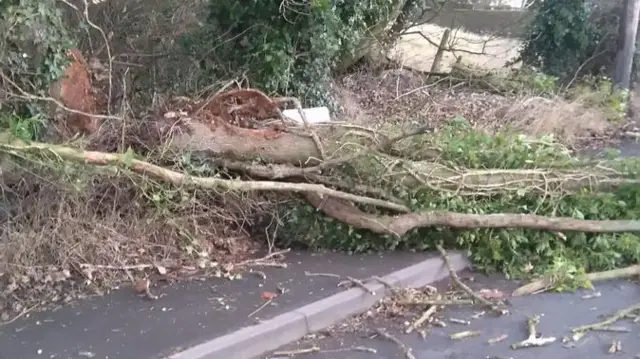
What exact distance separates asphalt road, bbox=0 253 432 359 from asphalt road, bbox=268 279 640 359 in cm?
52

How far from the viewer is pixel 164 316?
542cm

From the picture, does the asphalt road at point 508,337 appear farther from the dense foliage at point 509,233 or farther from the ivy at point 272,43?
the ivy at point 272,43

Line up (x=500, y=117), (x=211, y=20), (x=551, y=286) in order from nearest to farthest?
(x=551, y=286)
(x=211, y=20)
(x=500, y=117)

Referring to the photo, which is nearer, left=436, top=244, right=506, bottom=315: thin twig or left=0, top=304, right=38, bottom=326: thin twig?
left=0, top=304, right=38, bottom=326: thin twig

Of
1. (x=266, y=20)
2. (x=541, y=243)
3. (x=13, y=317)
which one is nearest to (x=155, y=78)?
(x=266, y=20)

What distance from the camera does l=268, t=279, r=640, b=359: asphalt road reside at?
16.8 feet

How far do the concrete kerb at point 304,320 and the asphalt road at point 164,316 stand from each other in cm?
10

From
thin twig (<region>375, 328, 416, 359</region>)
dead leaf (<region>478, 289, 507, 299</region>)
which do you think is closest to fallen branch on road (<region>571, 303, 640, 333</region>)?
dead leaf (<region>478, 289, 507, 299</region>)

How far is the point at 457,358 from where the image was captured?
5.06 meters

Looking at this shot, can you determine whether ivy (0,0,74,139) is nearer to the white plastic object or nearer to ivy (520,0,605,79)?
the white plastic object

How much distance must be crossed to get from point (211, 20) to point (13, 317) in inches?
200

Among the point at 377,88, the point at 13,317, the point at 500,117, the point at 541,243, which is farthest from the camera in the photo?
the point at 377,88

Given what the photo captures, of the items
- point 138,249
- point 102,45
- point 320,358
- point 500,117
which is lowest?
point 320,358

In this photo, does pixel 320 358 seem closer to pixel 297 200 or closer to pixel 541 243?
pixel 297 200
